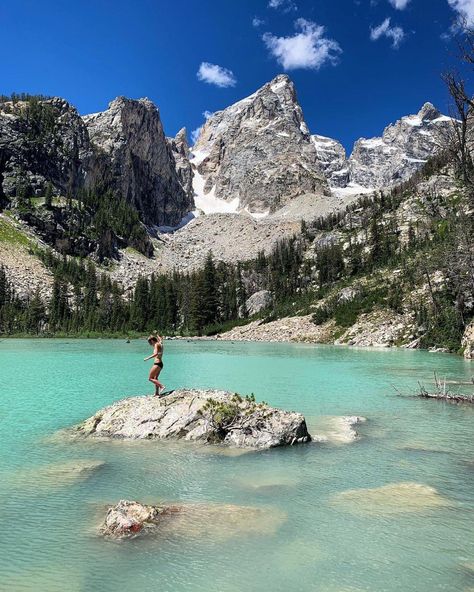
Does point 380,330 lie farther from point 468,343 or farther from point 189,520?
point 189,520

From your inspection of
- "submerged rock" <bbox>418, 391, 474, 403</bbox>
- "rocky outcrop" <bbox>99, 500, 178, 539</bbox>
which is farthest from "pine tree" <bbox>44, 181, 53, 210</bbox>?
"rocky outcrop" <bbox>99, 500, 178, 539</bbox>

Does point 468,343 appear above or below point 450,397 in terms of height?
above

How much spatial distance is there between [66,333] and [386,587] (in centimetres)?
12505

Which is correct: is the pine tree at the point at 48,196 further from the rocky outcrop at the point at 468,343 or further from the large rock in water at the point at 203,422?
the large rock in water at the point at 203,422

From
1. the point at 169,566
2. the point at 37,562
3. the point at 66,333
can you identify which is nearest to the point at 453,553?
the point at 169,566

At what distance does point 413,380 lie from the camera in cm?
3522

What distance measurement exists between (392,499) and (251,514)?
3.59m

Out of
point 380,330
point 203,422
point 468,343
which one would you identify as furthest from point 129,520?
point 380,330

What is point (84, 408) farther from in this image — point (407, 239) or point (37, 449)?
point (407, 239)

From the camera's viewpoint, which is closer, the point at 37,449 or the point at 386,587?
the point at 386,587

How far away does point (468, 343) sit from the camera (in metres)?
57.3

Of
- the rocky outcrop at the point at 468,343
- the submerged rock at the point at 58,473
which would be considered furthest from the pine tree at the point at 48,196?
the submerged rock at the point at 58,473

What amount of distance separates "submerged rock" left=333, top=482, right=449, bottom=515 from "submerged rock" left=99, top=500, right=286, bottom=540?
1925 millimetres

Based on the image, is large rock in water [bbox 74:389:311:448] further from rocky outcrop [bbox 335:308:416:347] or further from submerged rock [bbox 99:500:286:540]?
rocky outcrop [bbox 335:308:416:347]
